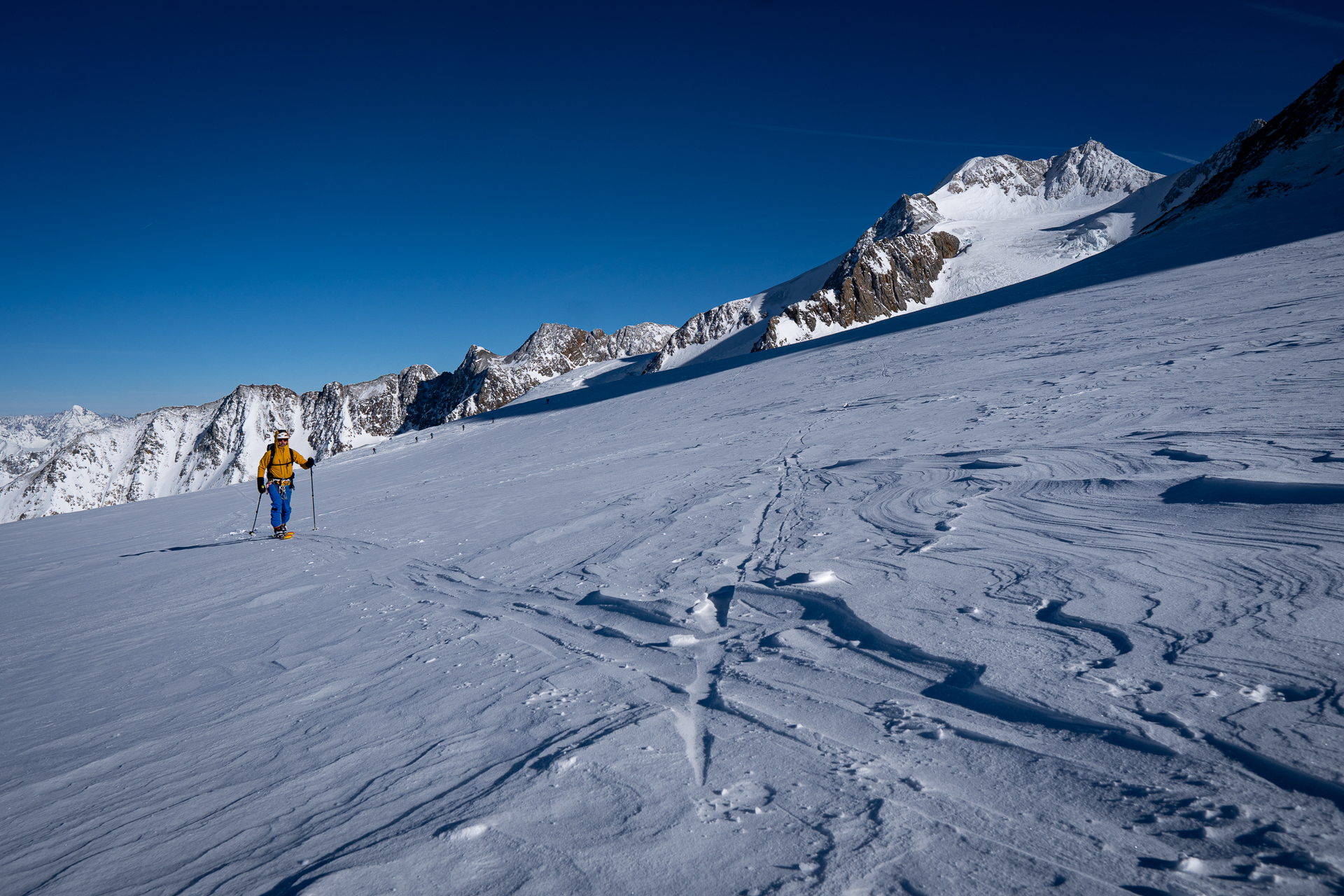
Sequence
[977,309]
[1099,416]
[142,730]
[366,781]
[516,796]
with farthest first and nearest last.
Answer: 1. [977,309]
2. [1099,416]
3. [142,730]
4. [366,781]
5. [516,796]

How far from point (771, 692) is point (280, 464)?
32.5ft

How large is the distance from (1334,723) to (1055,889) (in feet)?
4.04

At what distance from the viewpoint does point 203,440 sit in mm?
186875

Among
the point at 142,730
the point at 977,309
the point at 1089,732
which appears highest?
the point at 977,309

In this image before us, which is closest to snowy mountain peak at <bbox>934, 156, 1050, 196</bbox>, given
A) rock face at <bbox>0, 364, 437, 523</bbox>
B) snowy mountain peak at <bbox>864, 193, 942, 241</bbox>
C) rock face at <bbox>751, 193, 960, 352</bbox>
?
snowy mountain peak at <bbox>864, 193, 942, 241</bbox>

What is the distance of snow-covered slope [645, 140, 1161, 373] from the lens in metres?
98.1

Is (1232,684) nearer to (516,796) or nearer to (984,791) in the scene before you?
(984,791)

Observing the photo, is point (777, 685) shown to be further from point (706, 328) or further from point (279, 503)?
point (706, 328)

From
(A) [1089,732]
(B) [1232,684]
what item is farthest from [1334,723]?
(A) [1089,732]

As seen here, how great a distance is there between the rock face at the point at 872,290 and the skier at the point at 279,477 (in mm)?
92011

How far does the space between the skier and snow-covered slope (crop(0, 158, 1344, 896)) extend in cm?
187

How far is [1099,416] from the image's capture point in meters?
6.71

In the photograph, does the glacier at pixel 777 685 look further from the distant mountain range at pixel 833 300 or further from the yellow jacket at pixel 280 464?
the distant mountain range at pixel 833 300

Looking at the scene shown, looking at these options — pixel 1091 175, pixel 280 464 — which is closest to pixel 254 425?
pixel 280 464
